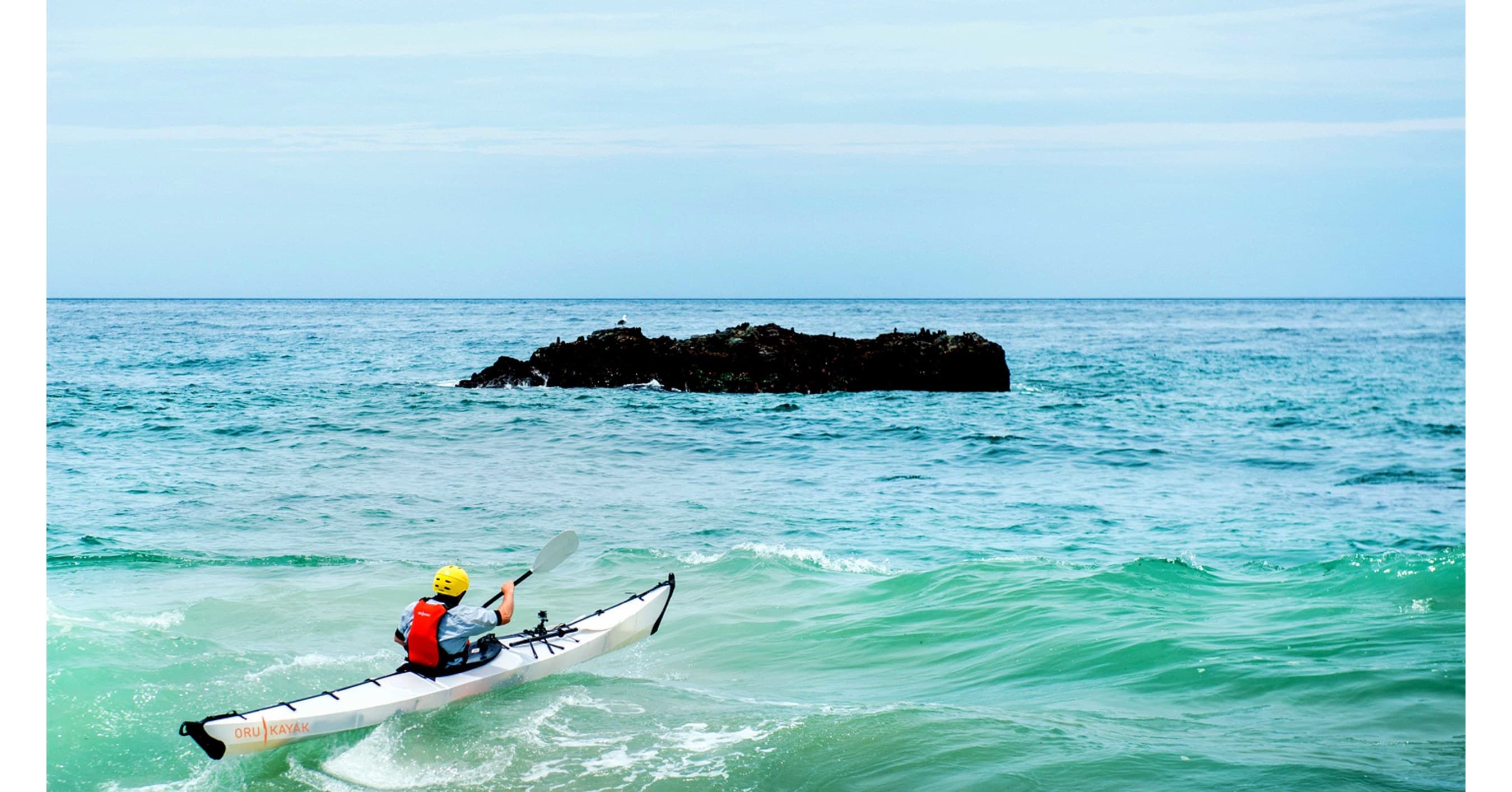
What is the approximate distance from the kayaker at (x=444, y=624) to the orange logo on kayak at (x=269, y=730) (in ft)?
3.62

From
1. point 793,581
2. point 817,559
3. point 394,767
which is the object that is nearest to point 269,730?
point 394,767

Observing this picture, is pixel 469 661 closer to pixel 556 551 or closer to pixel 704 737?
pixel 704 737

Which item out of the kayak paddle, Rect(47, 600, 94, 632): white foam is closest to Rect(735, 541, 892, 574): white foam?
the kayak paddle

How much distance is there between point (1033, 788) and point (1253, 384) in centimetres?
3518

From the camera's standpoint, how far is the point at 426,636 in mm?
8727

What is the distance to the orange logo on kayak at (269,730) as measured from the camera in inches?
294

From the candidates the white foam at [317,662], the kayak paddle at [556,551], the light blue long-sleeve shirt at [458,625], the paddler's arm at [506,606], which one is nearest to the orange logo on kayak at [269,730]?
the light blue long-sleeve shirt at [458,625]

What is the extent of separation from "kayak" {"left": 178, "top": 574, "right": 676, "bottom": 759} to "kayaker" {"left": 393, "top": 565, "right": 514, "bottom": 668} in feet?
0.46

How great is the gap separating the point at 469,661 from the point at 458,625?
1.14 feet

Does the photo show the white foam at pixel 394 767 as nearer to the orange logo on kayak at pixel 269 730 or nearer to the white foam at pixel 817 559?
the orange logo on kayak at pixel 269 730

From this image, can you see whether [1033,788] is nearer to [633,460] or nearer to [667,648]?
[667,648]

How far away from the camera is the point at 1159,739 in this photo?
26.7 ft

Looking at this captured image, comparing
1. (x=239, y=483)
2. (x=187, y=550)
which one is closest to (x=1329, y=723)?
(x=187, y=550)
